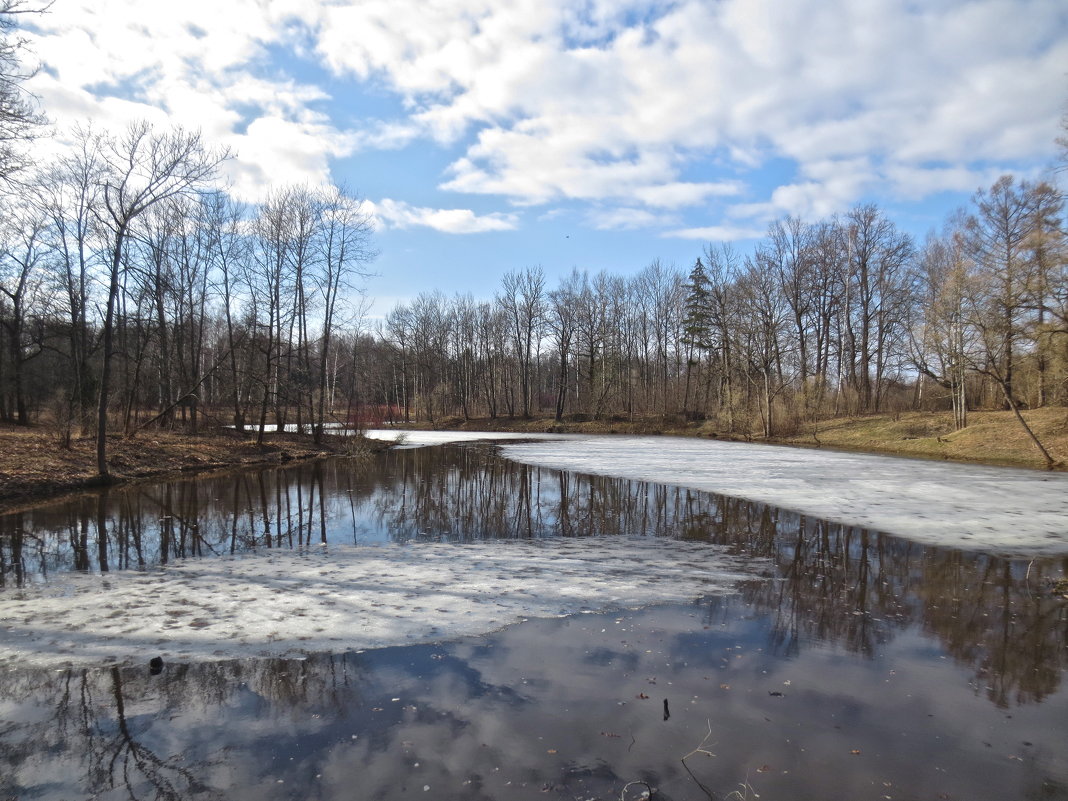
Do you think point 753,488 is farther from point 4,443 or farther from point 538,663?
point 4,443

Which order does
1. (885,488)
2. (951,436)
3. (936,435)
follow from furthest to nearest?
(936,435) → (951,436) → (885,488)

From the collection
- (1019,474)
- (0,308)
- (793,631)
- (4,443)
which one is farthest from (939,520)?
(0,308)

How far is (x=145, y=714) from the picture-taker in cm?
425

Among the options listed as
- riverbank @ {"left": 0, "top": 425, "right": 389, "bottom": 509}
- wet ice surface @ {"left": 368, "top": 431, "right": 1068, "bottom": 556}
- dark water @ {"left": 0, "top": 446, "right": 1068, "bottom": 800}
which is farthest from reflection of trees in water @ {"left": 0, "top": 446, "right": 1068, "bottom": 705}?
riverbank @ {"left": 0, "top": 425, "right": 389, "bottom": 509}

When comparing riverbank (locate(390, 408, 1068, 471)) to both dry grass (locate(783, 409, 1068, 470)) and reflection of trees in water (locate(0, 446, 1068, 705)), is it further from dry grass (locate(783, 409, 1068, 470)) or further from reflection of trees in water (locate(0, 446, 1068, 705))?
reflection of trees in water (locate(0, 446, 1068, 705))

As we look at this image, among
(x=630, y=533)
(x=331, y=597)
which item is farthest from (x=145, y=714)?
(x=630, y=533)

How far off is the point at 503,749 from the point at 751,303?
38.5 m

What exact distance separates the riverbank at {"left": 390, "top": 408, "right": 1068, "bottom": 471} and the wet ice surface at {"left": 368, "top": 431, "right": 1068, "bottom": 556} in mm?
2933

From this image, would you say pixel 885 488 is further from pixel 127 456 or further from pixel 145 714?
pixel 127 456

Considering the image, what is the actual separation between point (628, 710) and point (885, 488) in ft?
48.1

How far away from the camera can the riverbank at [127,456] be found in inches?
575

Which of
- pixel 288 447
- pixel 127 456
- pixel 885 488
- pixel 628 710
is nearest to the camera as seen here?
pixel 628 710

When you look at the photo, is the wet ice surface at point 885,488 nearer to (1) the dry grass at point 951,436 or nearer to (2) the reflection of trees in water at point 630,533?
(2) the reflection of trees in water at point 630,533

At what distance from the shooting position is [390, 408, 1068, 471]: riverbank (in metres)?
23.0
